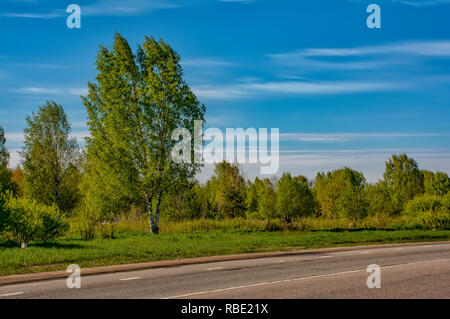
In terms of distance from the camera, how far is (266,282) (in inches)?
441

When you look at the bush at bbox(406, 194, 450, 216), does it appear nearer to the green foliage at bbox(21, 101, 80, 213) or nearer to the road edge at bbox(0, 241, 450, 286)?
the road edge at bbox(0, 241, 450, 286)

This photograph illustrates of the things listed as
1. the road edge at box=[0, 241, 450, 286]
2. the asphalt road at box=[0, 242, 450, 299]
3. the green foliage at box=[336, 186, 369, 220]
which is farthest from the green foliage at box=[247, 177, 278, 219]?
the asphalt road at box=[0, 242, 450, 299]

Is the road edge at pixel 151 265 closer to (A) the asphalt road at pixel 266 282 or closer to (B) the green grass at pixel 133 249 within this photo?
(A) the asphalt road at pixel 266 282

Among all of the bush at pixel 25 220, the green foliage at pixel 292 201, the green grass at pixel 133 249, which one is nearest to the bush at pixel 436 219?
the green grass at pixel 133 249

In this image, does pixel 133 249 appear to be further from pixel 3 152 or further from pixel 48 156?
pixel 3 152

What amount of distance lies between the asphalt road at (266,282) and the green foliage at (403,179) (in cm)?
4681

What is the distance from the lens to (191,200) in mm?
A: 49469

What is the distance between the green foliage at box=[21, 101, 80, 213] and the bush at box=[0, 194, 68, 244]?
85.5 feet

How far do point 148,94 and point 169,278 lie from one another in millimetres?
19257

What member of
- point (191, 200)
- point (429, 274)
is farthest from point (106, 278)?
point (191, 200)

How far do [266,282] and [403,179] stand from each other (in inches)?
2305

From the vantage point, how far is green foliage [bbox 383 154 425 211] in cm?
6116

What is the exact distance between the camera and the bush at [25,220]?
771 inches
